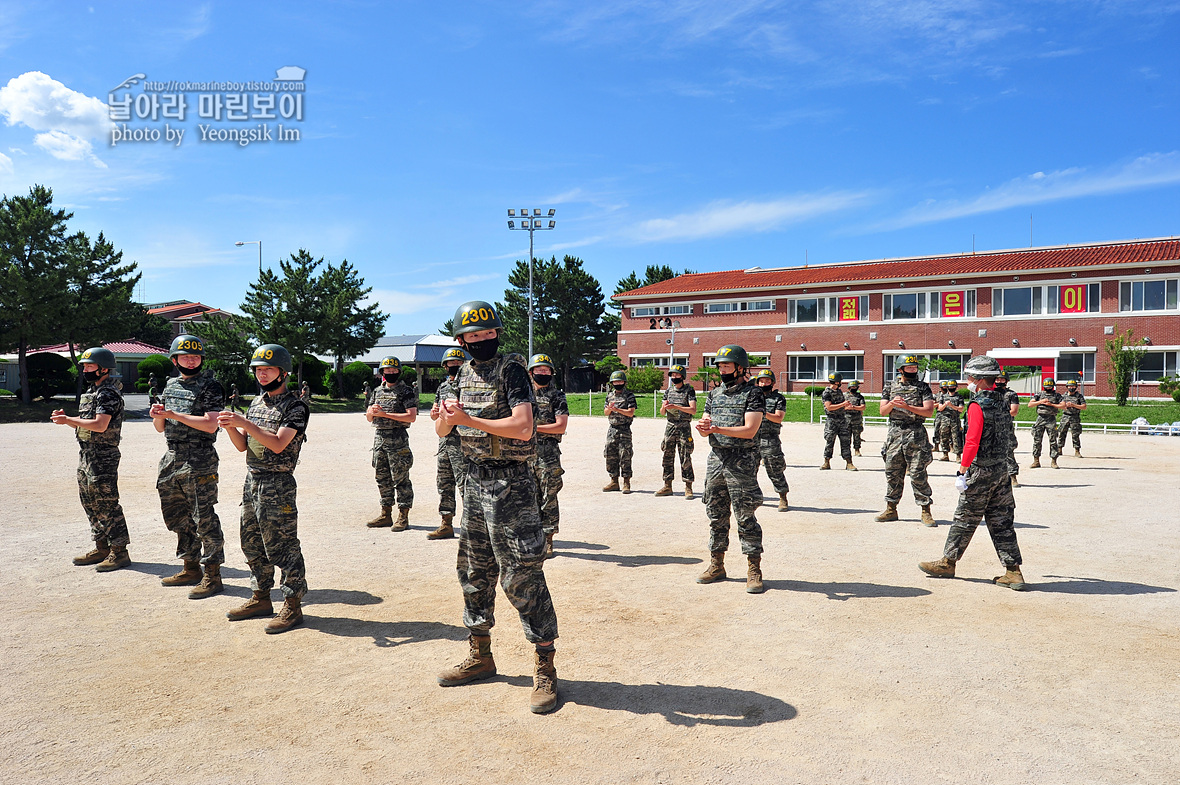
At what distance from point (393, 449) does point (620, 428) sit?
14.4 feet

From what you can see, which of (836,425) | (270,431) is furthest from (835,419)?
(270,431)

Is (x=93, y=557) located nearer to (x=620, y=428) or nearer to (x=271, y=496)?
(x=271, y=496)

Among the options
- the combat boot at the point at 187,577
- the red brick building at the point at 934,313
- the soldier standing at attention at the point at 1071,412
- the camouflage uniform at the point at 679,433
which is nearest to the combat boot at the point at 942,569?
the camouflage uniform at the point at 679,433

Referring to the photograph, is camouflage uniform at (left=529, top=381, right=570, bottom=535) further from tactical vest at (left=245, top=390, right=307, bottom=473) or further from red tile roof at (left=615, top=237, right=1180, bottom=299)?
red tile roof at (left=615, top=237, right=1180, bottom=299)

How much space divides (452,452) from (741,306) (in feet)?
150

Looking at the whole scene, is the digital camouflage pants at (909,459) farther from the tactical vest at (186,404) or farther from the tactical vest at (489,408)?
the tactical vest at (186,404)

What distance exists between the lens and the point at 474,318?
15.4ft

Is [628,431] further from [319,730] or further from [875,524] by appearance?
[319,730]

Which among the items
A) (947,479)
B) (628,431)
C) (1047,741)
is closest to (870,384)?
(947,479)

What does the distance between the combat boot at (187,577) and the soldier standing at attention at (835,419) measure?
1252 cm

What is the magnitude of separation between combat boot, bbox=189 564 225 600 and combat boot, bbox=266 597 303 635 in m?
1.17

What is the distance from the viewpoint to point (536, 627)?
14.7 ft

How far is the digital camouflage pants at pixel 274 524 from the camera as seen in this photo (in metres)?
5.64

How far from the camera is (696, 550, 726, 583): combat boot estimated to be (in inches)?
277
